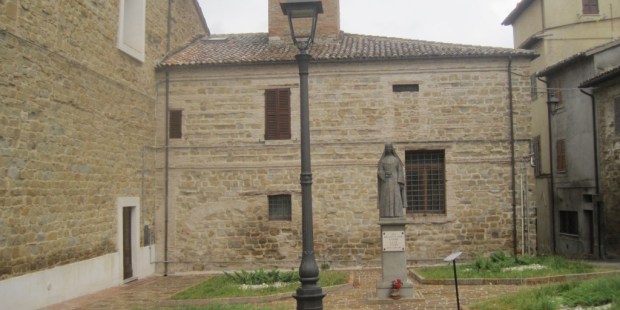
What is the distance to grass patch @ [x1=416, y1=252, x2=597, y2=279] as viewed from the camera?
12734 millimetres

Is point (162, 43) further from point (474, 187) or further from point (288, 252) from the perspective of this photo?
point (474, 187)

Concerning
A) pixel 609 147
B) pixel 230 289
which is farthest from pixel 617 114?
pixel 230 289

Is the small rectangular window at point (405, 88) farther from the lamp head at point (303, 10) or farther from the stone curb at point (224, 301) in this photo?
the lamp head at point (303, 10)

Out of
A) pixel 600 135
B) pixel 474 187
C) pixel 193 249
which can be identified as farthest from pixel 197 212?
pixel 600 135

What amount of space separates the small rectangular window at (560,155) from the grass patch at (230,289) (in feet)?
41.6

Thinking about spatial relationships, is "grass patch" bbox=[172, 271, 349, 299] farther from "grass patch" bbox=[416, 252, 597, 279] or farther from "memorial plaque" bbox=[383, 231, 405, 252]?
"grass patch" bbox=[416, 252, 597, 279]

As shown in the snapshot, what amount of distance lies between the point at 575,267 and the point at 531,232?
313cm

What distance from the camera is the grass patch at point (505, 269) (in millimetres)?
12734

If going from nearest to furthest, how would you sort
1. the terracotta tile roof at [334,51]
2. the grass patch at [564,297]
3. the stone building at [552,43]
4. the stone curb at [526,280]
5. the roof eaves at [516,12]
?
1. the grass patch at [564,297]
2. the stone curb at [526,280]
3. the terracotta tile roof at [334,51]
4. the stone building at [552,43]
5. the roof eaves at [516,12]

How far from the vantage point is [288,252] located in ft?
55.0

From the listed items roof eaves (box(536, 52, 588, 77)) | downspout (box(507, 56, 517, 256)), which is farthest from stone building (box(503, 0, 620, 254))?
downspout (box(507, 56, 517, 256))

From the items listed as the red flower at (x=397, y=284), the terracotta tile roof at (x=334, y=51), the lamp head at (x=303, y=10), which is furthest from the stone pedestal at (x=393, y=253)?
the terracotta tile roof at (x=334, y=51)

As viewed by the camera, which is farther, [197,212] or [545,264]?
[197,212]

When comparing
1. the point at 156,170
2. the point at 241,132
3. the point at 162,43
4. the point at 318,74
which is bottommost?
the point at 156,170
